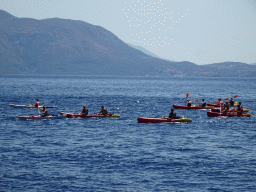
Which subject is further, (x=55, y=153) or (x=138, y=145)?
(x=138, y=145)

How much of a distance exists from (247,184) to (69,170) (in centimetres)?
1211

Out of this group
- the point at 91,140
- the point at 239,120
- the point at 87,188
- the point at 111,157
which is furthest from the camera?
the point at 239,120

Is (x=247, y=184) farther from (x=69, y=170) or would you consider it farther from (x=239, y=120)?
(x=239, y=120)

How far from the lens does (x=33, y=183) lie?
23.5m

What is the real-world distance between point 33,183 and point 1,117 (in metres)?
32.2

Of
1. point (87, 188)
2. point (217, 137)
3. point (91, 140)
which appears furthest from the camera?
point (217, 137)

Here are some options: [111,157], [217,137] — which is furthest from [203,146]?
[111,157]

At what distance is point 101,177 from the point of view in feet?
81.4

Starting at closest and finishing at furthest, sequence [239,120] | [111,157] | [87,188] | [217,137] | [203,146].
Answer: [87,188], [111,157], [203,146], [217,137], [239,120]

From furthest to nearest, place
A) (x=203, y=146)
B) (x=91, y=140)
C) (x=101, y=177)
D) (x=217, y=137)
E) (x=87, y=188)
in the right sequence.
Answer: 1. (x=217, y=137)
2. (x=91, y=140)
3. (x=203, y=146)
4. (x=101, y=177)
5. (x=87, y=188)

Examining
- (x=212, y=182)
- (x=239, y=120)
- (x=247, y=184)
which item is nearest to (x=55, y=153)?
(x=212, y=182)

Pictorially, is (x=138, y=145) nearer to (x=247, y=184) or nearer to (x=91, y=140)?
(x=91, y=140)

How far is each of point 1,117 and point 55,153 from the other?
25424 millimetres

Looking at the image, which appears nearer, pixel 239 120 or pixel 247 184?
pixel 247 184
